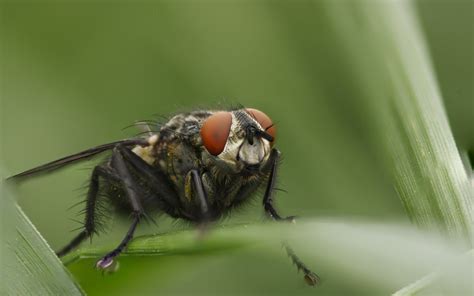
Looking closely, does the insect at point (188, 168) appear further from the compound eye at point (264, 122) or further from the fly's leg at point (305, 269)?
the fly's leg at point (305, 269)

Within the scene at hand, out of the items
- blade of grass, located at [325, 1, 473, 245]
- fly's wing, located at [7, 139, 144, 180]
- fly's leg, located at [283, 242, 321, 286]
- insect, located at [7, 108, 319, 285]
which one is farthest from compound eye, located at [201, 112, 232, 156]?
fly's leg, located at [283, 242, 321, 286]

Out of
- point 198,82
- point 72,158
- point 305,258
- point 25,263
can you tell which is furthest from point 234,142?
point 198,82

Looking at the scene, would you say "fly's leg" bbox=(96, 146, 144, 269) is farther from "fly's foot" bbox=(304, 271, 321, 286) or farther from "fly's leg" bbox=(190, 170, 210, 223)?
"fly's foot" bbox=(304, 271, 321, 286)

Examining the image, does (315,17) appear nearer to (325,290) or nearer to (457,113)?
(457,113)

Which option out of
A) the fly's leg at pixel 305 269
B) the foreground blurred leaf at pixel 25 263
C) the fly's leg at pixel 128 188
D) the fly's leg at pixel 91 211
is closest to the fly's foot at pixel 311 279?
the fly's leg at pixel 305 269

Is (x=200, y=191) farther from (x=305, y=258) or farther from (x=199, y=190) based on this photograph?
(x=305, y=258)

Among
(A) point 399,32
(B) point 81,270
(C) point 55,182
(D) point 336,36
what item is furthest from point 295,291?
(C) point 55,182
